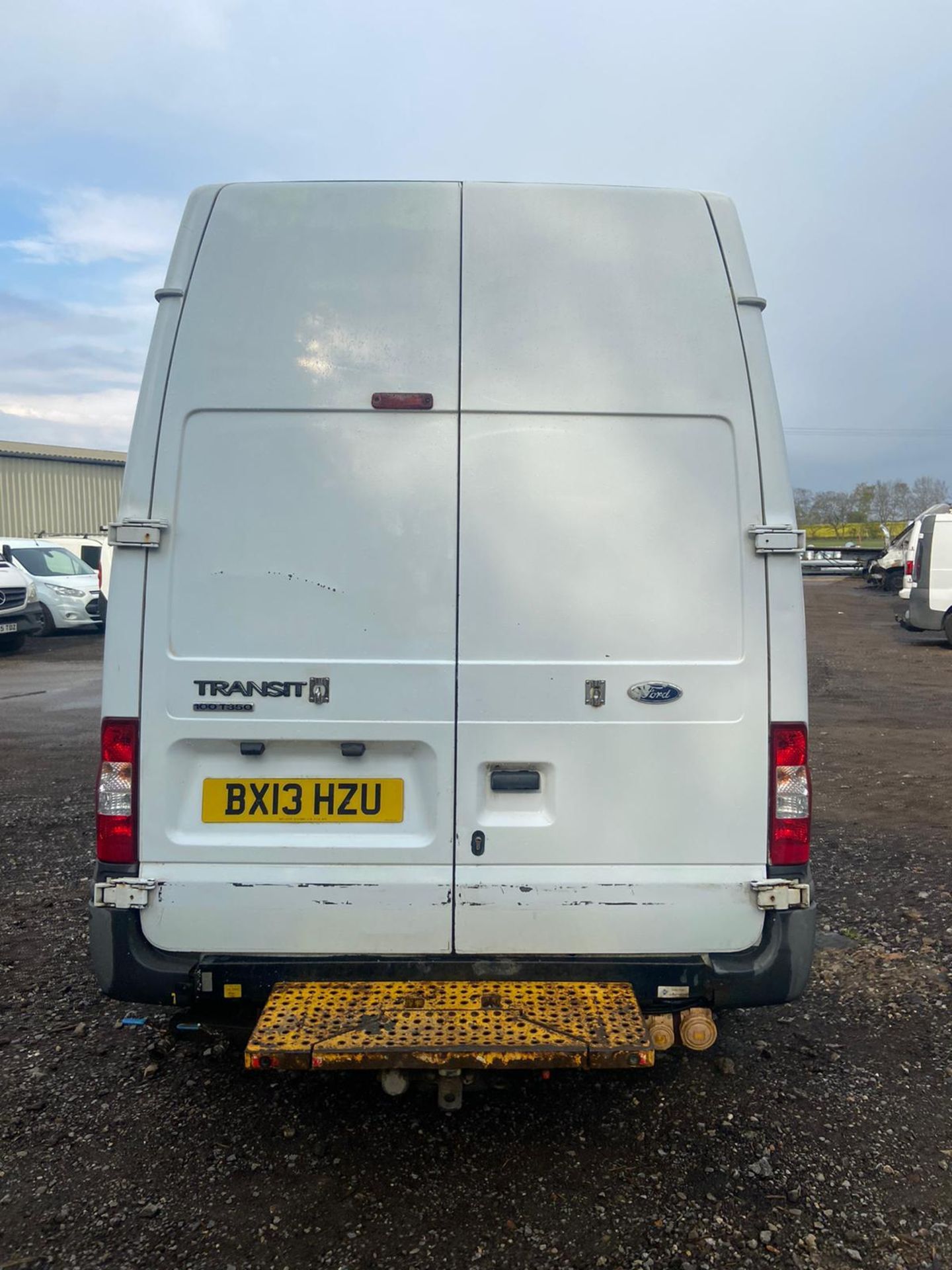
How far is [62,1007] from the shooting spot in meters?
4.36

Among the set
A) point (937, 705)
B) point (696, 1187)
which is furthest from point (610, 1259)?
point (937, 705)

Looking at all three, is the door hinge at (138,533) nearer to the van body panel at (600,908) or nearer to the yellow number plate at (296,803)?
the yellow number plate at (296,803)

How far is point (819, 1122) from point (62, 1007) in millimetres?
3128

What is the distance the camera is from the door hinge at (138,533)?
9.80ft

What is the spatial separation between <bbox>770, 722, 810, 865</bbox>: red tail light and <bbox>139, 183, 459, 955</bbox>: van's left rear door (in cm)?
99

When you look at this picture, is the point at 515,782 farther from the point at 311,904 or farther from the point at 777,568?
the point at 777,568

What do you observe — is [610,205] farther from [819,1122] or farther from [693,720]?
[819,1122]

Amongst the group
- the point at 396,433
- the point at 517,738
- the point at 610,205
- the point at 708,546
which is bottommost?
the point at 517,738

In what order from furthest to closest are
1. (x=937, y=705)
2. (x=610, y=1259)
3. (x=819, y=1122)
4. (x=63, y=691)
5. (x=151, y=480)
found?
(x=63, y=691), (x=937, y=705), (x=819, y=1122), (x=151, y=480), (x=610, y=1259)

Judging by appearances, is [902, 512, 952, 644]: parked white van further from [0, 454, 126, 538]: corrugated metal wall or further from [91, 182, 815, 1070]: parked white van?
[0, 454, 126, 538]: corrugated metal wall

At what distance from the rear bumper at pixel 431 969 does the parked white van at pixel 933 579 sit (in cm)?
1651

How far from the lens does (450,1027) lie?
2.93m

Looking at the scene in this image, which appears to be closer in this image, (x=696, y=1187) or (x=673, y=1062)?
(x=696, y=1187)

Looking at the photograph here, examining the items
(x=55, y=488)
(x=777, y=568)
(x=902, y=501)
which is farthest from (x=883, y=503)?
(x=777, y=568)
